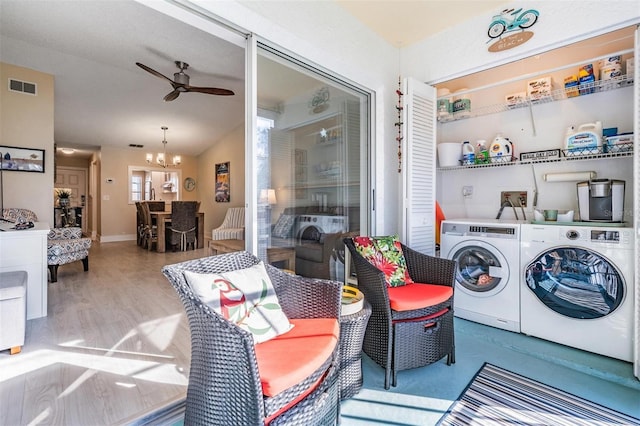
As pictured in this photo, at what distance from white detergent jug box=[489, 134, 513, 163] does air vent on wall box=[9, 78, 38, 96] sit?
5508 millimetres

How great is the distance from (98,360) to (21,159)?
11.0 feet

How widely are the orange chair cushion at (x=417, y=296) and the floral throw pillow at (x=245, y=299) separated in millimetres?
717

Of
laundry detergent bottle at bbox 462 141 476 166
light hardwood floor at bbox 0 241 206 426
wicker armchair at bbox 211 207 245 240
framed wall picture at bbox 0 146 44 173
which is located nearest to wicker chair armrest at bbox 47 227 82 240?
framed wall picture at bbox 0 146 44 173

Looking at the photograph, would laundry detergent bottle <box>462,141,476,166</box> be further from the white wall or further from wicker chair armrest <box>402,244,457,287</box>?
wicker chair armrest <box>402,244,457,287</box>

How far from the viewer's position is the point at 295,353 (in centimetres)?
118

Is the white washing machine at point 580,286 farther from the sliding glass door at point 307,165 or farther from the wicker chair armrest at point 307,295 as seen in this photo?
the wicker chair armrest at point 307,295

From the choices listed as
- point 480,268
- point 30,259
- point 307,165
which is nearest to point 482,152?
point 480,268

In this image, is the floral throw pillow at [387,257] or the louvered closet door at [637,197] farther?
the floral throw pillow at [387,257]

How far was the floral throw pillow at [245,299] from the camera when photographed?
1270 millimetres

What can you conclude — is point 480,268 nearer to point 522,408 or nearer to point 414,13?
point 522,408

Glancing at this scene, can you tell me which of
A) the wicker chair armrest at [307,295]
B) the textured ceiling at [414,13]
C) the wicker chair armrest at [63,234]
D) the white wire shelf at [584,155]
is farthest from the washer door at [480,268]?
the wicker chair armrest at [63,234]

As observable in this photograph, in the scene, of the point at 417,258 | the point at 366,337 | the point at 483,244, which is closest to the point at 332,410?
the point at 366,337

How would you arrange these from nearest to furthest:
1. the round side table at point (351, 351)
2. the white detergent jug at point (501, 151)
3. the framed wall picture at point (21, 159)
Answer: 1. the round side table at point (351, 351)
2. the white detergent jug at point (501, 151)
3. the framed wall picture at point (21, 159)

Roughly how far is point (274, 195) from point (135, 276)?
10.7 feet
